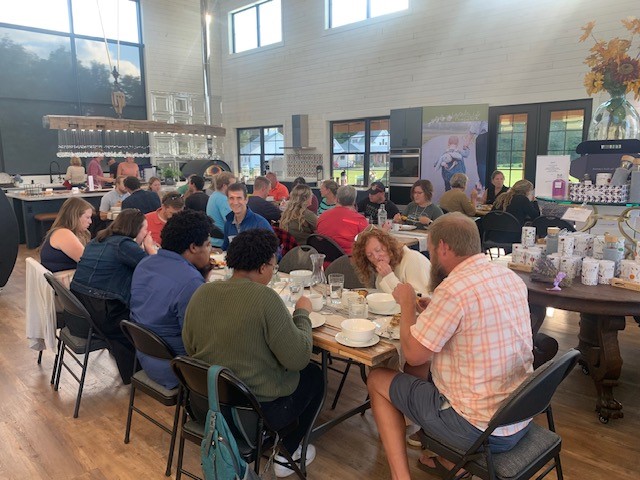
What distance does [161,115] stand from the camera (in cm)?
1180

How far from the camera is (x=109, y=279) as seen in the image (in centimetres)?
305

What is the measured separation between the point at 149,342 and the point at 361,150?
8253 millimetres

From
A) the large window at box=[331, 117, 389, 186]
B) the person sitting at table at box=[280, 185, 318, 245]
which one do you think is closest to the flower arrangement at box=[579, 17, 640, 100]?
the person sitting at table at box=[280, 185, 318, 245]

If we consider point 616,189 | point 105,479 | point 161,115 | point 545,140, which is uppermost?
point 161,115

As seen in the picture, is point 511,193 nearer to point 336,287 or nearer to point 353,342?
point 336,287

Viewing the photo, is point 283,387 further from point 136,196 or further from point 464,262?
point 136,196

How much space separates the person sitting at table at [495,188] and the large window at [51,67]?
305 inches

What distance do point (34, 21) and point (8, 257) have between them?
7420 millimetres

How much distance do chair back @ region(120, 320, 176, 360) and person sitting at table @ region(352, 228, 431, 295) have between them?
1.26 m

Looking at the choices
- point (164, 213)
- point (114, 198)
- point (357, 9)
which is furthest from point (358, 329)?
point (357, 9)

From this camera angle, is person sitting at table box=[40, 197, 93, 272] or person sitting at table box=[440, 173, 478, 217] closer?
person sitting at table box=[40, 197, 93, 272]

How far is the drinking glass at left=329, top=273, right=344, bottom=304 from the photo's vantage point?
2.56 meters

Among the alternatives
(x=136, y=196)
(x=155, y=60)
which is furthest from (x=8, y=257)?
(x=155, y=60)

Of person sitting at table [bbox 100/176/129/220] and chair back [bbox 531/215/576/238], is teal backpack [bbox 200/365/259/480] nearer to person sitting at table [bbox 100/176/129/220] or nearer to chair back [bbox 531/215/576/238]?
chair back [bbox 531/215/576/238]
